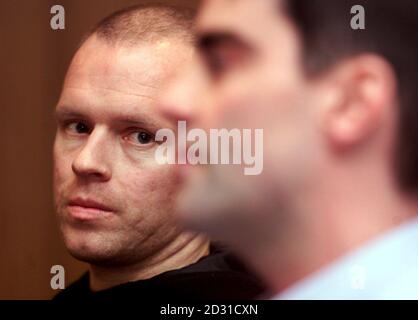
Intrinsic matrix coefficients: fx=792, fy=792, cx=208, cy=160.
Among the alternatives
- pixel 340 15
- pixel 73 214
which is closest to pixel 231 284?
pixel 73 214

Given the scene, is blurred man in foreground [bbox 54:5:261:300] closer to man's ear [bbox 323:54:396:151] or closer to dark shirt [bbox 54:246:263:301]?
dark shirt [bbox 54:246:263:301]

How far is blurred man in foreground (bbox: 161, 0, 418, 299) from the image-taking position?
1602 millimetres

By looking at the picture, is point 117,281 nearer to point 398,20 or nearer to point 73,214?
point 73,214

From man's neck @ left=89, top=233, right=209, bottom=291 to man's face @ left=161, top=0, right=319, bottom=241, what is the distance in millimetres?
41

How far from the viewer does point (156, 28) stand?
5.45 ft

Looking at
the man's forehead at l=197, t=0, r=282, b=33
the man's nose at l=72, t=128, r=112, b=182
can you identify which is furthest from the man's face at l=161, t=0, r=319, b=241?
the man's nose at l=72, t=128, r=112, b=182

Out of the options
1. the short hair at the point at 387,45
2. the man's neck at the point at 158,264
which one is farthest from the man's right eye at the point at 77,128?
the short hair at the point at 387,45

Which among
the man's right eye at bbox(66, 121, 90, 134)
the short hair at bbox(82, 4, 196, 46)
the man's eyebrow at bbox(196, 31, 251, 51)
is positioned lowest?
the man's right eye at bbox(66, 121, 90, 134)

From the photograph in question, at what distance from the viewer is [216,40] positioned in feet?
5.42

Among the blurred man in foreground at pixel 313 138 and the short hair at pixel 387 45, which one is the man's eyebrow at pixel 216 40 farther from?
the short hair at pixel 387 45

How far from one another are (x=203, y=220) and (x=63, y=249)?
316 mm

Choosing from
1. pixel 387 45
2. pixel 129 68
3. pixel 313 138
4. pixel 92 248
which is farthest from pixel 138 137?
pixel 387 45

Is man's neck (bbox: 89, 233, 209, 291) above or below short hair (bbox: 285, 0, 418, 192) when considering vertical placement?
below

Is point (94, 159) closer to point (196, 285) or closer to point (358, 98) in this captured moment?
point (196, 285)
